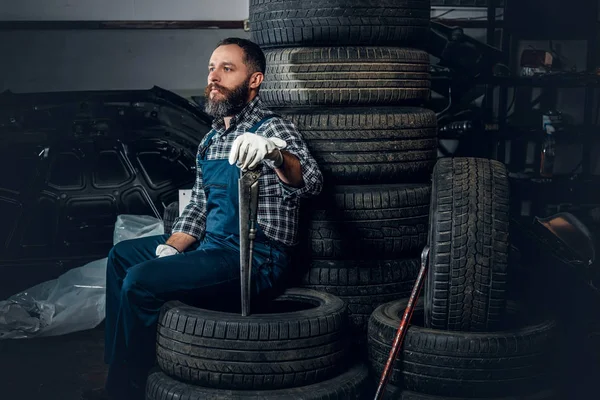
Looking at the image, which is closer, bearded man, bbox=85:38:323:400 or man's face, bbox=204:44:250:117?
bearded man, bbox=85:38:323:400

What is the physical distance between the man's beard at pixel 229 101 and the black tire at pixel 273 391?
3.05 feet

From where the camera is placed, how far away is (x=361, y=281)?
3.16 metres

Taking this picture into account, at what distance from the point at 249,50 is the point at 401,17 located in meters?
0.68

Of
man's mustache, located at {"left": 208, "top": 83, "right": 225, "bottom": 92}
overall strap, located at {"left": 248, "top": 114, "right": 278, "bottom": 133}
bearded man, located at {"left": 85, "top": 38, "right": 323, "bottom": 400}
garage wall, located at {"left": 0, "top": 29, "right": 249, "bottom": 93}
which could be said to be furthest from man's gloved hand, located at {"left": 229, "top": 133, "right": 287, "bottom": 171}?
garage wall, located at {"left": 0, "top": 29, "right": 249, "bottom": 93}

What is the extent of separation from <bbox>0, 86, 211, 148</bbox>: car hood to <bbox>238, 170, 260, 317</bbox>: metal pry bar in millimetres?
2134

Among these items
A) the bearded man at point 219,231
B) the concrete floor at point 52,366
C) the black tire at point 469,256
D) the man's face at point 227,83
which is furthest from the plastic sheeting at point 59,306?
the black tire at point 469,256

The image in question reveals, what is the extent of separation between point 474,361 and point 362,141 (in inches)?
38.5

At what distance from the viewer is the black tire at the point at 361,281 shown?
314 cm

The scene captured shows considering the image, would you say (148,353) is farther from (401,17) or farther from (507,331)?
(401,17)

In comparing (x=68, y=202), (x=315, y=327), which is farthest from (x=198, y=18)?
(x=315, y=327)

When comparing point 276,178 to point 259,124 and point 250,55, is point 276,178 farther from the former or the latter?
point 250,55

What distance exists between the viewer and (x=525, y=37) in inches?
271

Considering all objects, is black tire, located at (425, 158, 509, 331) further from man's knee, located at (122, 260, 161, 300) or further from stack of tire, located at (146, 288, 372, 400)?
man's knee, located at (122, 260, 161, 300)

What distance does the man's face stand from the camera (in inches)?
117
